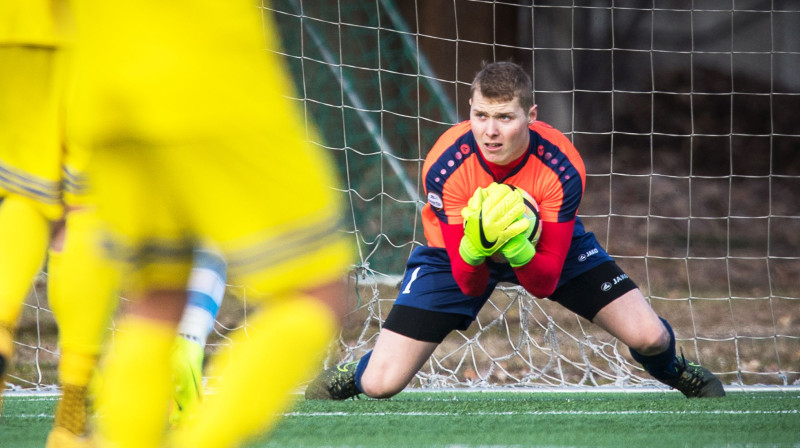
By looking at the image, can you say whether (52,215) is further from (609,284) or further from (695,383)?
(695,383)

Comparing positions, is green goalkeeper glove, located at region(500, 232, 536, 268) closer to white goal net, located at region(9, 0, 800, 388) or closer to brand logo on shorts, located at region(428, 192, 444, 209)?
brand logo on shorts, located at region(428, 192, 444, 209)

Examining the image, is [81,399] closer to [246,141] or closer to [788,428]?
[246,141]

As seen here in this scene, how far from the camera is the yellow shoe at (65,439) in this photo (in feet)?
7.38

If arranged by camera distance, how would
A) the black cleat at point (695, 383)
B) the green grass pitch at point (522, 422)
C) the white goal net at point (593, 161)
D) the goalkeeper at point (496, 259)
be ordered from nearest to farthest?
the green grass pitch at point (522, 422), the goalkeeper at point (496, 259), the black cleat at point (695, 383), the white goal net at point (593, 161)

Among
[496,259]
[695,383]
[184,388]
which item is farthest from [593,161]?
[184,388]

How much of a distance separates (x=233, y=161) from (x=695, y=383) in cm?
288

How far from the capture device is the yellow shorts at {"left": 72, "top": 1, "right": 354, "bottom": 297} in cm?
143

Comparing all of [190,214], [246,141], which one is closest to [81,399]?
[190,214]

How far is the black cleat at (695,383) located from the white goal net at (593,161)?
657mm

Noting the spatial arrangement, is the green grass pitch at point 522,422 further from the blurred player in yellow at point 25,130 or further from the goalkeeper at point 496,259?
the blurred player in yellow at point 25,130

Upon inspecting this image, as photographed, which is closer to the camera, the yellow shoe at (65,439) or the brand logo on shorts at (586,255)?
the yellow shoe at (65,439)

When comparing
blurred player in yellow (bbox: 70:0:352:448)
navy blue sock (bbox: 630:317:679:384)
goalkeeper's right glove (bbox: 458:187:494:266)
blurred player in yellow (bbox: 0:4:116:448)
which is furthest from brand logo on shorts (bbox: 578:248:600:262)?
blurred player in yellow (bbox: 70:0:352:448)

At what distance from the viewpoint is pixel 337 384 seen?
12.5 ft

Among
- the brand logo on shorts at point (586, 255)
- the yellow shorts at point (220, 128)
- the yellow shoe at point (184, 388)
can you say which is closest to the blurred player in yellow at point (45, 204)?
the yellow shoe at point (184, 388)
